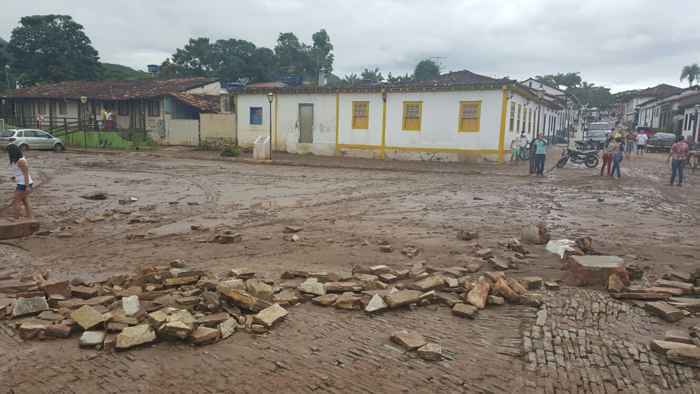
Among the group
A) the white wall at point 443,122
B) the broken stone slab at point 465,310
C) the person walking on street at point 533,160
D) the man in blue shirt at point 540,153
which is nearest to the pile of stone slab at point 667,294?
the broken stone slab at point 465,310

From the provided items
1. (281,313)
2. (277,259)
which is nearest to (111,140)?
(277,259)

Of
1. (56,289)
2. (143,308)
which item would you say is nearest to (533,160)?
(143,308)

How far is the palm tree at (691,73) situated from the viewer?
6387 cm

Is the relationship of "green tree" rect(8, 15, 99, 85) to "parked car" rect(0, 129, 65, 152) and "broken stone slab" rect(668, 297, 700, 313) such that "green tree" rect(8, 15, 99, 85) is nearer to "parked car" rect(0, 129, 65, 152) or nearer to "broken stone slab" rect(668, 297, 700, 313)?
"parked car" rect(0, 129, 65, 152)

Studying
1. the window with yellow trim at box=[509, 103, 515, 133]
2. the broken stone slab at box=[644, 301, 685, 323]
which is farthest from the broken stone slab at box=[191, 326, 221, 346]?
the window with yellow trim at box=[509, 103, 515, 133]

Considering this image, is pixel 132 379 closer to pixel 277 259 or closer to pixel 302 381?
pixel 302 381

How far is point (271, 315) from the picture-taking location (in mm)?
4445

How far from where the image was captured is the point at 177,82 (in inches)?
1501

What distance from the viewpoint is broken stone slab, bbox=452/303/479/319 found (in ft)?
15.1

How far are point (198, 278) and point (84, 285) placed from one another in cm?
A: 122

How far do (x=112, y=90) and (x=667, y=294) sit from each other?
39.9 m

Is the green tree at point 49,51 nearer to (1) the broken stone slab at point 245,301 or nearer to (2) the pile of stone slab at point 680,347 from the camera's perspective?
(1) the broken stone slab at point 245,301

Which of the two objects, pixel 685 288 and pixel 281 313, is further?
pixel 685 288

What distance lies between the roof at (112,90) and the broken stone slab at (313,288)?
32.2 meters
